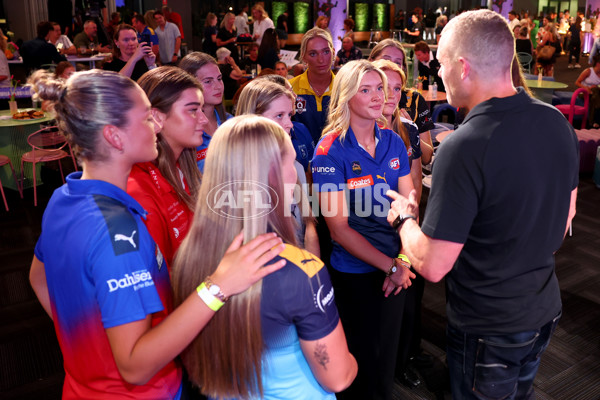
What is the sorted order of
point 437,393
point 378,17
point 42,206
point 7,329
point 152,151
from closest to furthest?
point 152,151
point 437,393
point 7,329
point 42,206
point 378,17

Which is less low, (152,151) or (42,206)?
(152,151)

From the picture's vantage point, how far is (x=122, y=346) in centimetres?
108

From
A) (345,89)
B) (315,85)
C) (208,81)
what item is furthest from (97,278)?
(315,85)

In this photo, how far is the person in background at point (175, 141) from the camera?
67.4 inches

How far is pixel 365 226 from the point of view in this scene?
210cm

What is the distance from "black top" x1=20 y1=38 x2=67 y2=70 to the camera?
7332mm

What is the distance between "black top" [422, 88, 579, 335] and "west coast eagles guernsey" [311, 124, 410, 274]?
1.87ft

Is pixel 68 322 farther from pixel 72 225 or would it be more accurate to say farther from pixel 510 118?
pixel 510 118

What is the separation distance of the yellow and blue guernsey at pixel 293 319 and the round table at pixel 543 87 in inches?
286

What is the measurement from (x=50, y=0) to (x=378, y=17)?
13.9 m

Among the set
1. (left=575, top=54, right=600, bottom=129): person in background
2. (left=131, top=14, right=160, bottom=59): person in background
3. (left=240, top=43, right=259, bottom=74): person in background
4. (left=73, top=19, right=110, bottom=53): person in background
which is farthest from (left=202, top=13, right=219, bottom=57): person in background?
(left=575, top=54, right=600, bottom=129): person in background

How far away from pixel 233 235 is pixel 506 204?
31.6 inches

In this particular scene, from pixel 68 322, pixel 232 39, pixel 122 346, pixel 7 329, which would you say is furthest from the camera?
pixel 232 39

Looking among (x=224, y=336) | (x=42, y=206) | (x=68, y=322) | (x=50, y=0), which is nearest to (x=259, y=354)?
(x=224, y=336)
